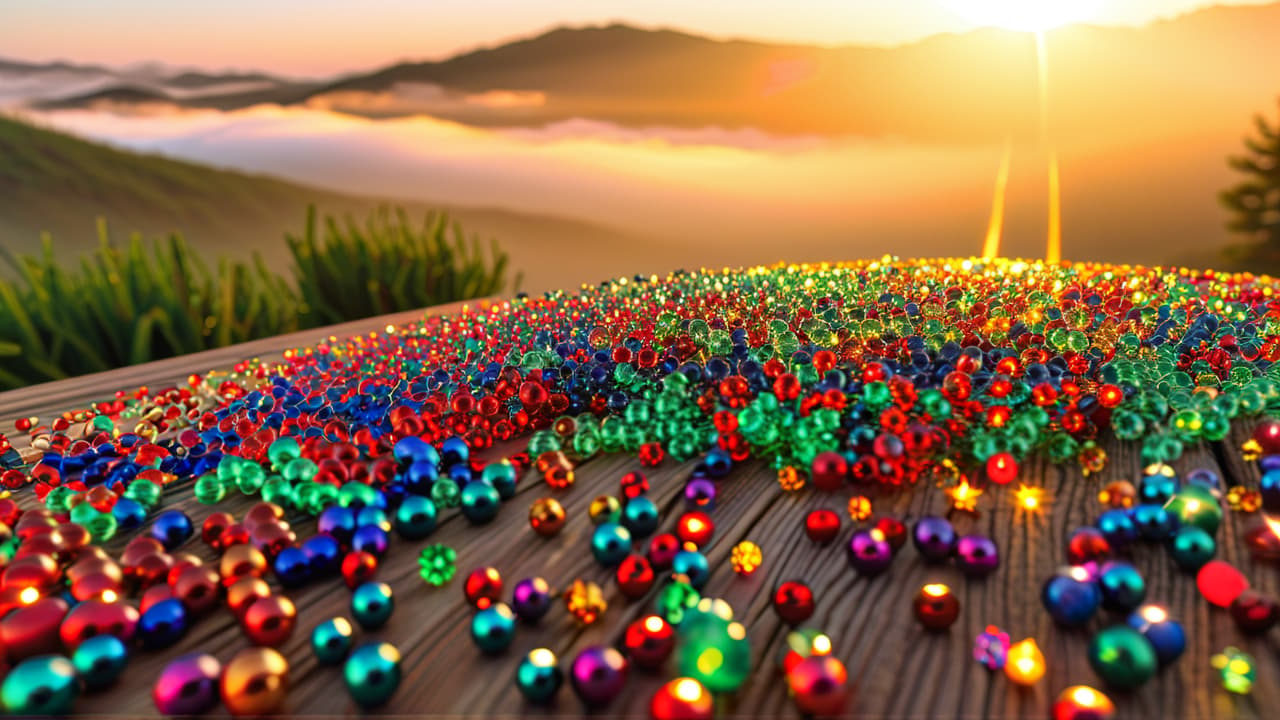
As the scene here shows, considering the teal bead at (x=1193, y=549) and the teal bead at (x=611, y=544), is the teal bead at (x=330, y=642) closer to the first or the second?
the teal bead at (x=611, y=544)

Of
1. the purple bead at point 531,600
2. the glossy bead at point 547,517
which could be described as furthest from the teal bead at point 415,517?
the purple bead at point 531,600

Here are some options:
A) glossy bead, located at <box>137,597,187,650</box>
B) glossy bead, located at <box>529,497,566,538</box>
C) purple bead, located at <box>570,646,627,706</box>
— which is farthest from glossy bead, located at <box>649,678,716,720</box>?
glossy bead, located at <box>137,597,187,650</box>

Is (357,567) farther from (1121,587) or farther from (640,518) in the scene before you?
(1121,587)

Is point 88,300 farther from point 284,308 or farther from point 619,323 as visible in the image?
point 619,323

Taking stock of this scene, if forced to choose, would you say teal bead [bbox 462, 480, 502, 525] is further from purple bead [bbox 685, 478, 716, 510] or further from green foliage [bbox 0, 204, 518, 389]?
green foliage [bbox 0, 204, 518, 389]

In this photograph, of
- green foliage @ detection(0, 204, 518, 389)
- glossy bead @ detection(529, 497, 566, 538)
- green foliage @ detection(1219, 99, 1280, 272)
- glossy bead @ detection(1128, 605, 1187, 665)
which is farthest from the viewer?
green foliage @ detection(1219, 99, 1280, 272)

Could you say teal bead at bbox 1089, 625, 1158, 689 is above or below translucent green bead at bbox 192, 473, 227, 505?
above

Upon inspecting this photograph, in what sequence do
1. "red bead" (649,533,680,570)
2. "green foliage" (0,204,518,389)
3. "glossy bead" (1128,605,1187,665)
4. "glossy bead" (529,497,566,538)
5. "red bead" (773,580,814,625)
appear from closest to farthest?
"glossy bead" (1128,605,1187,665) < "red bead" (773,580,814,625) < "red bead" (649,533,680,570) < "glossy bead" (529,497,566,538) < "green foliage" (0,204,518,389)
